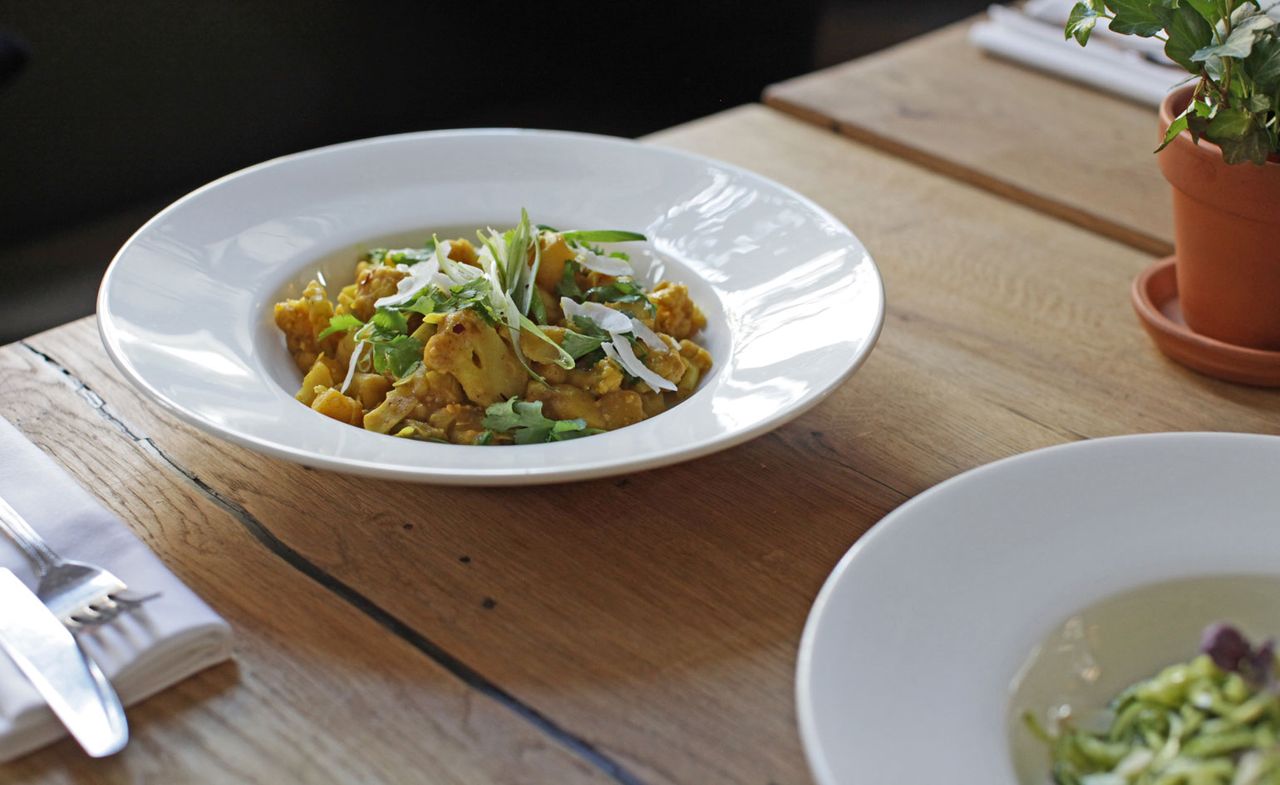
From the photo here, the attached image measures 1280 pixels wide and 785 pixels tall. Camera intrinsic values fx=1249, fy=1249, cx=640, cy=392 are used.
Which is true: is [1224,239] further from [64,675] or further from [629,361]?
[64,675]

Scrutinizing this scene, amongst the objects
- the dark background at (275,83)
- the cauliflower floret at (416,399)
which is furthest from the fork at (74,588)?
the dark background at (275,83)

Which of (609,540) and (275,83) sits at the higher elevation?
(609,540)

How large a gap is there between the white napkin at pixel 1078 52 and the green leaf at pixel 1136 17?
76cm

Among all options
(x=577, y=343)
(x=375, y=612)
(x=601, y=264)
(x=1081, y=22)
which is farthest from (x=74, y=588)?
(x=1081, y=22)

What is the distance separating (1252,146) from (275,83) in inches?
92.4

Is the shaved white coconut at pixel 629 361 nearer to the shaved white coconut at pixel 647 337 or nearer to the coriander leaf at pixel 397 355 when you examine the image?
the shaved white coconut at pixel 647 337

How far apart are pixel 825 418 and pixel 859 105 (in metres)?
0.76

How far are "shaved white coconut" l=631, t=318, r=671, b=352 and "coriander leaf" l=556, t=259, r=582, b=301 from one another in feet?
0.26

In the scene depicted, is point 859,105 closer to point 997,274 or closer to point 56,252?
point 997,274

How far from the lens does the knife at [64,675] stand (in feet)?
2.29

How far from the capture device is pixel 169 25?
264 centimetres

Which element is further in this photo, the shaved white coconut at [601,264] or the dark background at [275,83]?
the dark background at [275,83]

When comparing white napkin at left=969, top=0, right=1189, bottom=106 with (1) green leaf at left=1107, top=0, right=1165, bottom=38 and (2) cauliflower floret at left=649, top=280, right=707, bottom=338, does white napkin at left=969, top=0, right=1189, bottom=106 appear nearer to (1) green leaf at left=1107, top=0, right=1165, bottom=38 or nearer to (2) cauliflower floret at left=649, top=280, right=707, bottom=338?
(1) green leaf at left=1107, top=0, right=1165, bottom=38

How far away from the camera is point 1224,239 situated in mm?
1077
